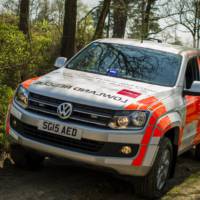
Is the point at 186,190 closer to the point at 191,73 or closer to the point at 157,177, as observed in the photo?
the point at 157,177

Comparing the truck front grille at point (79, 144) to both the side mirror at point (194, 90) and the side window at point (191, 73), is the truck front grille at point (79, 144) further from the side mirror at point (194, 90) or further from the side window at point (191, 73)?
the side window at point (191, 73)

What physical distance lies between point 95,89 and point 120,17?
12.2m

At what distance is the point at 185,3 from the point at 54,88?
1537 centimetres

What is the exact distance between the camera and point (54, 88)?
5.45 m

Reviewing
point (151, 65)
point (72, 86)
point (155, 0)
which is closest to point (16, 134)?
point (72, 86)

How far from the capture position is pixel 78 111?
16.9ft

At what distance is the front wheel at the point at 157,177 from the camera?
17.4 ft

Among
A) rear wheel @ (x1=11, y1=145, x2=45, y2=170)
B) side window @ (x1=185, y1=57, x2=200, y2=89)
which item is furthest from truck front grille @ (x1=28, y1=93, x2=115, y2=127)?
side window @ (x1=185, y1=57, x2=200, y2=89)

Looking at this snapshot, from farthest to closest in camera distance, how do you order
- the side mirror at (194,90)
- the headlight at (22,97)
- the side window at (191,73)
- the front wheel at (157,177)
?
1. the side window at (191,73)
2. the side mirror at (194,90)
3. the headlight at (22,97)
4. the front wheel at (157,177)

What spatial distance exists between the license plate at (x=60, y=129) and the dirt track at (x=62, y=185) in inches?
13.5

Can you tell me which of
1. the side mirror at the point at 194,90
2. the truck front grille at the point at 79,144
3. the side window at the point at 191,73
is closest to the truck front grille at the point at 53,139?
the truck front grille at the point at 79,144

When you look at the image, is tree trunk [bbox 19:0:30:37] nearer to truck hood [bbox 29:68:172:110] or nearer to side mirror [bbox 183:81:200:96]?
truck hood [bbox 29:68:172:110]

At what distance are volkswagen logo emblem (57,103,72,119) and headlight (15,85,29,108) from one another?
49 cm

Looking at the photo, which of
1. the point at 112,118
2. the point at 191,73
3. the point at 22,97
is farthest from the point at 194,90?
the point at 22,97
